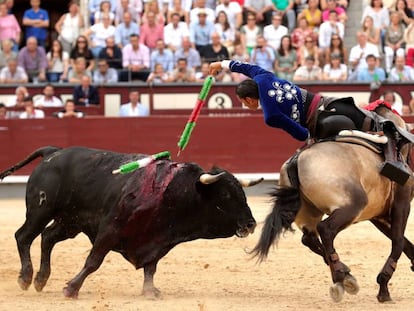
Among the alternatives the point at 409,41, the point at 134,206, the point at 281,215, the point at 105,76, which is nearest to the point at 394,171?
the point at 281,215

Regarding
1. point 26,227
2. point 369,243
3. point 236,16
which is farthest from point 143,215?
point 236,16

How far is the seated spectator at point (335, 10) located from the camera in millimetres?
15172

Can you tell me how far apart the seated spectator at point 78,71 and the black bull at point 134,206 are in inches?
271

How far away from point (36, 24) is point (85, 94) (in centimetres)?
158

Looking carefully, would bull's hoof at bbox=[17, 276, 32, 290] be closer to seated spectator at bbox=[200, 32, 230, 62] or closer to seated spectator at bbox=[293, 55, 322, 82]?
seated spectator at bbox=[200, 32, 230, 62]

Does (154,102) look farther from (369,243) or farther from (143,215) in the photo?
(143,215)

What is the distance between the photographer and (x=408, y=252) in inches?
301

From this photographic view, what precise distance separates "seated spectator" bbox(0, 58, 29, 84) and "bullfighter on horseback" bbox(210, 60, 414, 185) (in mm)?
7510

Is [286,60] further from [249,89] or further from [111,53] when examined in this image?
[249,89]

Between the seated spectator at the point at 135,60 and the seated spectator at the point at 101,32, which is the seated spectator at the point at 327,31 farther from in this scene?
the seated spectator at the point at 101,32

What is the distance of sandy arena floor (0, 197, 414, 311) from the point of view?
6.98 metres

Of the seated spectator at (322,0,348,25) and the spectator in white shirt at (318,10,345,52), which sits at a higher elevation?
the seated spectator at (322,0,348,25)

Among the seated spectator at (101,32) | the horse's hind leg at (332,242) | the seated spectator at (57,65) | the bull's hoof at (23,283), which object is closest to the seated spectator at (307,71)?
the seated spectator at (101,32)

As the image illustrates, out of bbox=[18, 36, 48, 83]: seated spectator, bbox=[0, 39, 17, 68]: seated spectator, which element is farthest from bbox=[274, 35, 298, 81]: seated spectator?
bbox=[0, 39, 17, 68]: seated spectator
